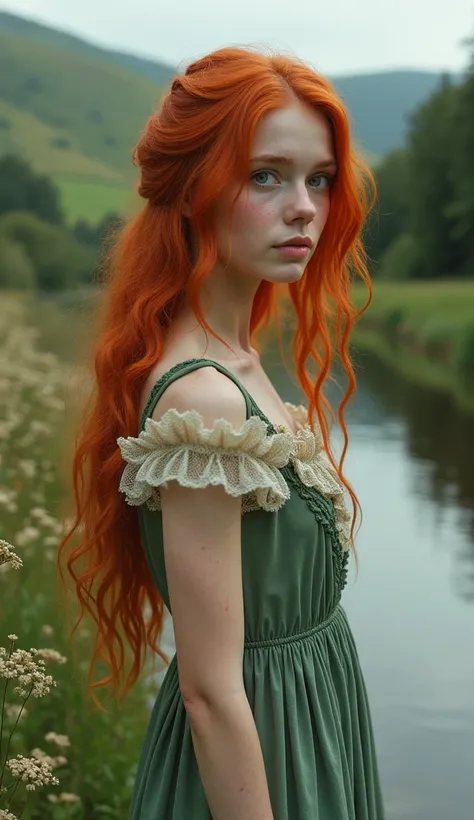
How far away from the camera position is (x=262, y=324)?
315 cm

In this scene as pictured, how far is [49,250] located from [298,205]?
8609 cm

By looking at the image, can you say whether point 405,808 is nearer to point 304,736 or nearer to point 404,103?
point 304,736

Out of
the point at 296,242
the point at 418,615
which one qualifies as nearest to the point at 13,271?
the point at 418,615

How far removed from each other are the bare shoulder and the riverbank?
17108 millimetres

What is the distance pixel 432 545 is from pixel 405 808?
14.7ft

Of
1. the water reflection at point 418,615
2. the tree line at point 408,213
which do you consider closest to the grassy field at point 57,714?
the water reflection at point 418,615

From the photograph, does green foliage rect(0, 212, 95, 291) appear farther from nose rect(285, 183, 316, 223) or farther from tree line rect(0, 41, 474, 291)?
nose rect(285, 183, 316, 223)

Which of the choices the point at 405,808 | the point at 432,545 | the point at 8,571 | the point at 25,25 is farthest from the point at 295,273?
the point at 25,25

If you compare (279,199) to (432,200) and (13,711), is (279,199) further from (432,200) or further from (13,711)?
(432,200)

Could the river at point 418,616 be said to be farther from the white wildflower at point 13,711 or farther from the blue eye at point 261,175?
the white wildflower at point 13,711

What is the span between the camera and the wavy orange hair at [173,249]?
234 cm

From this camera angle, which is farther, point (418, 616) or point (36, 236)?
point (36, 236)

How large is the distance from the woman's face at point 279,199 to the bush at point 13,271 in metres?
62.9

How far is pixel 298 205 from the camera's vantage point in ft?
7.72
